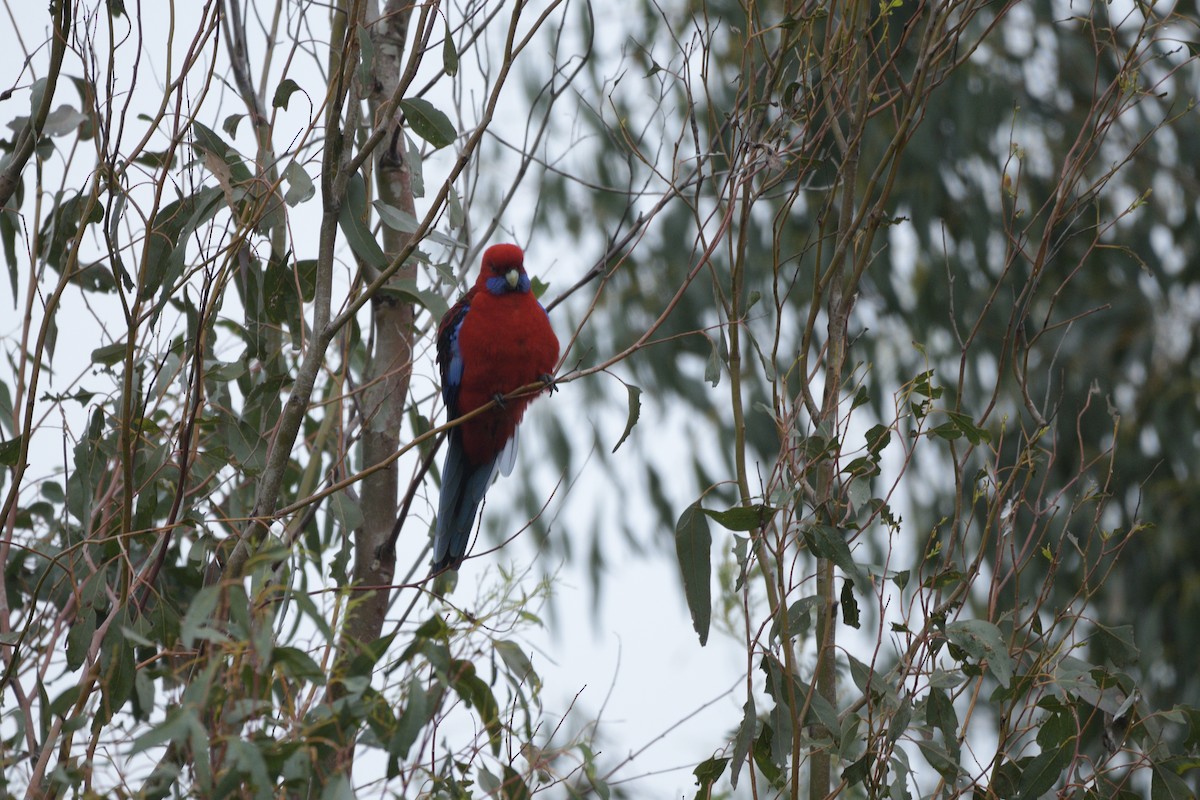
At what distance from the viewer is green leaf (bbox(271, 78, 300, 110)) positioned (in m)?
2.28

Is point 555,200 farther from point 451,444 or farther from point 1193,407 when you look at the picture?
point 1193,407

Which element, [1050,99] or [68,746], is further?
[1050,99]

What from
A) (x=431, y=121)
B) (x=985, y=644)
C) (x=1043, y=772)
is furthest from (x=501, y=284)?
(x=1043, y=772)

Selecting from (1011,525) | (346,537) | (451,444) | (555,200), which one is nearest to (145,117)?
(346,537)

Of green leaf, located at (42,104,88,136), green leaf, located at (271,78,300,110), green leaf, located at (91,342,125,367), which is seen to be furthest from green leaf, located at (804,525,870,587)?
green leaf, located at (42,104,88,136)

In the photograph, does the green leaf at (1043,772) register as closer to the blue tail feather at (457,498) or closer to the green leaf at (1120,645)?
the green leaf at (1120,645)

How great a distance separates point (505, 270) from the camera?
340 centimetres

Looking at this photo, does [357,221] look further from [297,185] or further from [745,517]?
[745,517]

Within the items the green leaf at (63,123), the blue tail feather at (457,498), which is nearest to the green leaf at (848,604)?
the blue tail feather at (457,498)

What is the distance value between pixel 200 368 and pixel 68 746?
56 centimetres

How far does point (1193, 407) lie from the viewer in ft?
17.3

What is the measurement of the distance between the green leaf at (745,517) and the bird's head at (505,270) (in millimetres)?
1512

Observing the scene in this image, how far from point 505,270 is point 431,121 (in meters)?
1.08

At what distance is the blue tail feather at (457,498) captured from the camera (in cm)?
325
